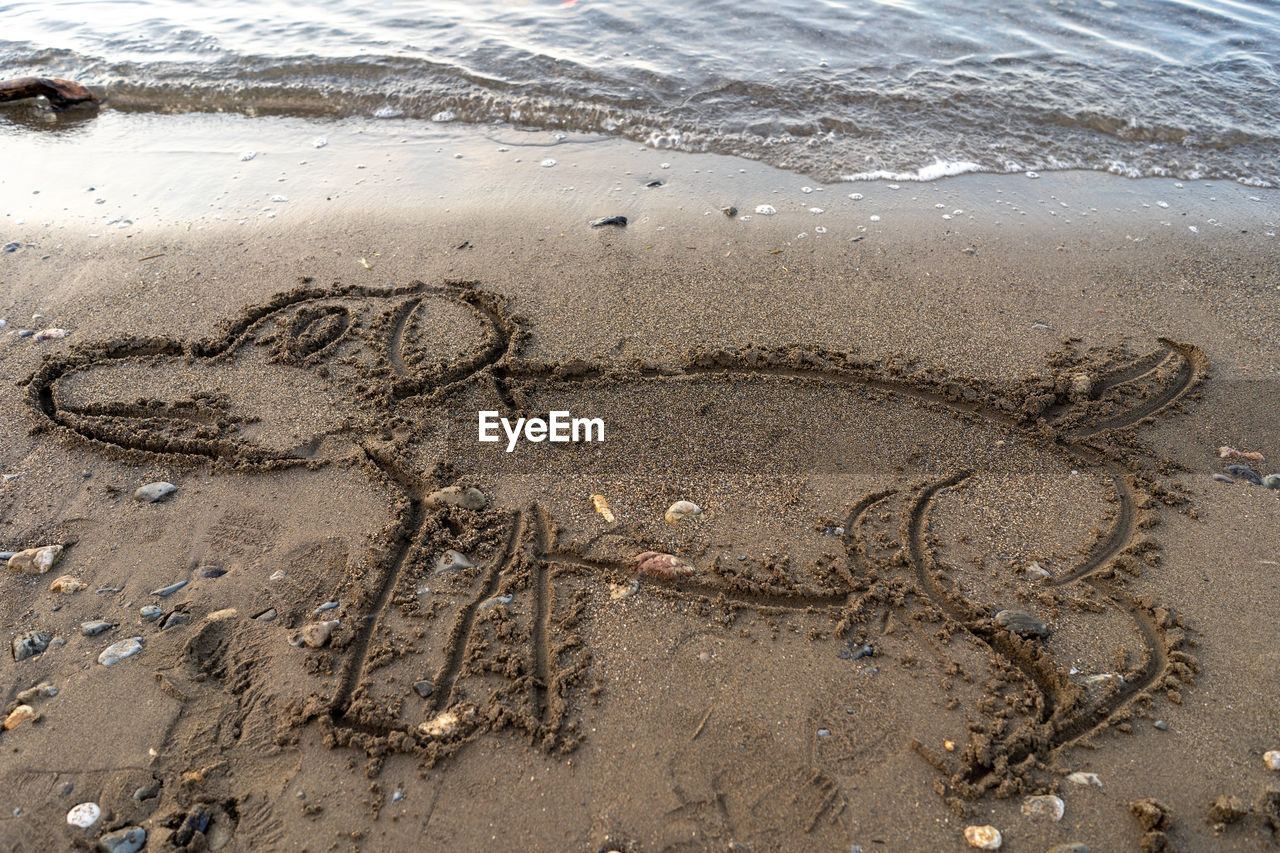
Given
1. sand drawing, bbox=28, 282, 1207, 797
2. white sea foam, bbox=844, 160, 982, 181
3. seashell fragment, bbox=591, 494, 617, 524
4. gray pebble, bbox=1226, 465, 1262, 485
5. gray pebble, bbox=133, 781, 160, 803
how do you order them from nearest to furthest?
gray pebble, bbox=133, 781, 160, 803, sand drawing, bbox=28, 282, 1207, 797, seashell fragment, bbox=591, 494, 617, 524, gray pebble, bbox=1226, 465, 1262, 485, white sea foam, bbox=844, 160, 982, 181

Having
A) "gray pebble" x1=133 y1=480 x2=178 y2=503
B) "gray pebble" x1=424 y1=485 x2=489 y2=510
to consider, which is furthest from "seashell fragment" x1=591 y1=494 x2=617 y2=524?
"gray pebble" x1=133 y1=480 x2=178 y2=503

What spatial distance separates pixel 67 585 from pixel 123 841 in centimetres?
115


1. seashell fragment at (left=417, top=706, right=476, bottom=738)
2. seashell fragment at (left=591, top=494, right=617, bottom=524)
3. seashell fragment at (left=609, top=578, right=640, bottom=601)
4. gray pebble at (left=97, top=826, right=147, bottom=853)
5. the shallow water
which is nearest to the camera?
gray pebble at (left=97, top=826, right=147, bottom=853)

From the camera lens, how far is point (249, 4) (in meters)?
8.38

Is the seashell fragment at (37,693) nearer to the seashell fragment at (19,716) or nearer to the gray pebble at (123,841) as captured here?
the seashell fragment at (19,716)

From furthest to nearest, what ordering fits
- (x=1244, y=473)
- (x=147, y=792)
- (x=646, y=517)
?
1. (x=1244, y=473)
2. (x=646, y=517)
3. (x=147, y=792)

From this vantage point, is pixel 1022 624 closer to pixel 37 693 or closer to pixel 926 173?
pixel 37 693

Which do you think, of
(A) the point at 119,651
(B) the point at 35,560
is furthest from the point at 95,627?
(B) the point at 35,560

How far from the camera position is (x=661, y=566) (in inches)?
109

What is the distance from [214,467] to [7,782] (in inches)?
53.7

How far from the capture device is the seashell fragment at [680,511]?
3010mm

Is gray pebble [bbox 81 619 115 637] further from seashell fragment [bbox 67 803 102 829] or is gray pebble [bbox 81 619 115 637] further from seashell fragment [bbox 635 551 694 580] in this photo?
seashell fragment [bbox 635 551 694 580]

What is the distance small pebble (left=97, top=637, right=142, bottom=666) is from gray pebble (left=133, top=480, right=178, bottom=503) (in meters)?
0.73

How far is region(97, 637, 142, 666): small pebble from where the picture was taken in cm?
250
